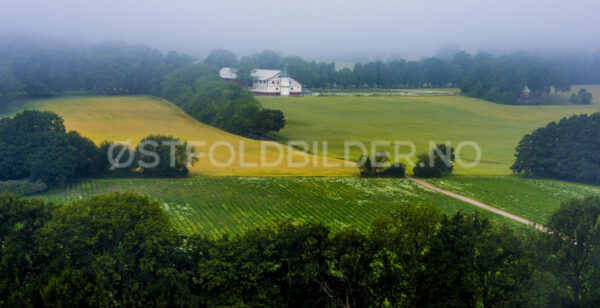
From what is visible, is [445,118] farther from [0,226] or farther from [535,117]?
[0,226]

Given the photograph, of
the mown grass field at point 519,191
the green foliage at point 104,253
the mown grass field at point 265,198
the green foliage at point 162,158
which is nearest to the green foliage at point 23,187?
the mown grass field at point 265,198

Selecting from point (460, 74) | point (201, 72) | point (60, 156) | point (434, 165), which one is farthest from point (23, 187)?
point (460, 74)

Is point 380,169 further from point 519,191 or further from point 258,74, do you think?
point 258,74

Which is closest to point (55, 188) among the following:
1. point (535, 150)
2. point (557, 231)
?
point (557, 231)

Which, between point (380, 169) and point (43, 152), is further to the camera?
point (380, 169)

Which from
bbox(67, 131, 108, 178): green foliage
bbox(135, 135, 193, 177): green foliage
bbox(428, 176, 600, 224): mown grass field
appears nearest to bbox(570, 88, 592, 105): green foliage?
bbox(428, 176, 600, 224): mown grass field

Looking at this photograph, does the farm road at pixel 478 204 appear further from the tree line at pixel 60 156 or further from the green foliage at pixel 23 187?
the green foliage at pixel 23 187
